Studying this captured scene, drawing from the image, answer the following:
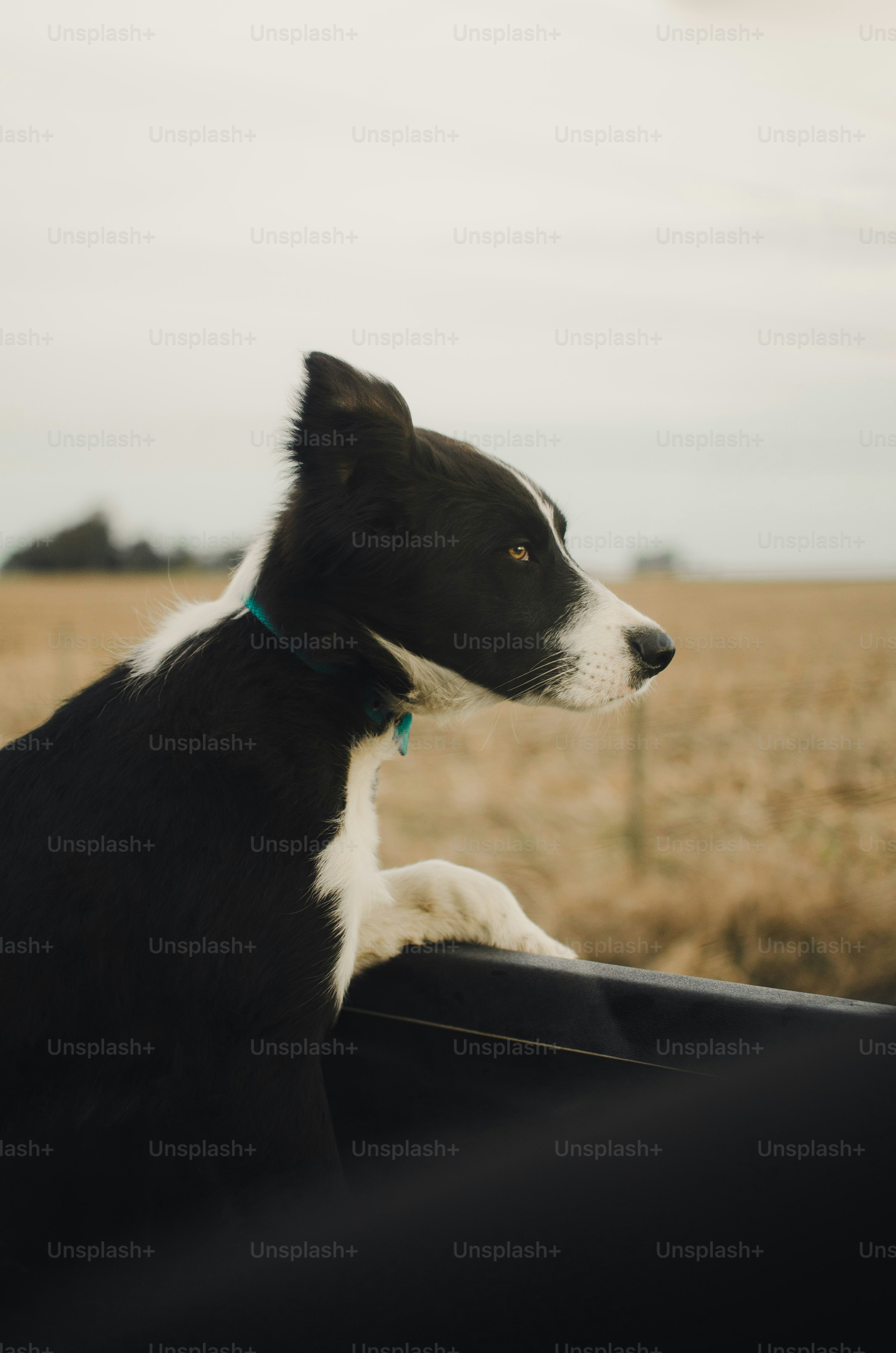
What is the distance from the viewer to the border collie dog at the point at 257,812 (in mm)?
1749

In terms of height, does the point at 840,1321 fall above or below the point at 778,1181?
below

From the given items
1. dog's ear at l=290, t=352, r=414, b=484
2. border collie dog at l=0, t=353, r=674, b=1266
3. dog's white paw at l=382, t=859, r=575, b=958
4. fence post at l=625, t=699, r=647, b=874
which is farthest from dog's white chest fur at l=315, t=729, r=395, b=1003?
fence post at l=625, t=699, r=647, b=874

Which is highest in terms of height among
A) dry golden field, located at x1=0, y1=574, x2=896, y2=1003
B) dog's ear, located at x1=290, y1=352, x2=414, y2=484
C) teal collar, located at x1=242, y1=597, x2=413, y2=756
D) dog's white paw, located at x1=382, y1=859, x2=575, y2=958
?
dog's ear, located at x1=290, y1=352, x2=414, y2=484

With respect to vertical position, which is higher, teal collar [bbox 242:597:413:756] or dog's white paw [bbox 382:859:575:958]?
teal collar [bbox 242:597:413:756]

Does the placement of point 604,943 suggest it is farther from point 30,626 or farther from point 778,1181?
point 30,626

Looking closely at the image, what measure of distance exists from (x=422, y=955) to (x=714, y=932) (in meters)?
3.46

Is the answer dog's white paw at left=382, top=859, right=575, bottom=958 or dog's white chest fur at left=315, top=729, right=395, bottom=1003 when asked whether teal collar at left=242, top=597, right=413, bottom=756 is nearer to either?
dog's white chest fur at left=315, top=729, right=395, bottom=1003

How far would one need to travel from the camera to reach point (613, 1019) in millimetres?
1893

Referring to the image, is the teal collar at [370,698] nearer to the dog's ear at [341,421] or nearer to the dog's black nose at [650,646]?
the dog's ear at [341,421]

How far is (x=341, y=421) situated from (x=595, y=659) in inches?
31.2

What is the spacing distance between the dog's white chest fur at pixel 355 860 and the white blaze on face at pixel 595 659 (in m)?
0.44

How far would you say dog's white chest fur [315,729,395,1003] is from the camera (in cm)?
191

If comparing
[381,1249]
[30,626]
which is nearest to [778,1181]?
[381,1249]

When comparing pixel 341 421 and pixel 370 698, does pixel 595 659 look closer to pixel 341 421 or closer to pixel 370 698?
pixel 370 698
